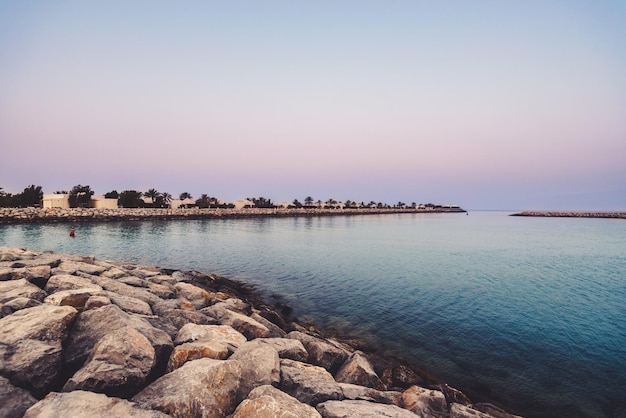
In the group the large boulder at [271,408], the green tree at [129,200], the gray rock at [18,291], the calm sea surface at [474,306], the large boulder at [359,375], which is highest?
the green tree at [129,200]

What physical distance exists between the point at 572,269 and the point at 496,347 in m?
21.4

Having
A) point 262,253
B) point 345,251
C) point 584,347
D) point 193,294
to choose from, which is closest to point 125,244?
point 262,253

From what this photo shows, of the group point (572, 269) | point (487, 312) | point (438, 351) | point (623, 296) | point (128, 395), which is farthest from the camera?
point (572, 269)

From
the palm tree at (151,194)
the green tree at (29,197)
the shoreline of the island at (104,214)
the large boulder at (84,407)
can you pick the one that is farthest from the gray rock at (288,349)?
the palm tree at (151,194)

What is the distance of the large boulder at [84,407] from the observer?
12.5ft

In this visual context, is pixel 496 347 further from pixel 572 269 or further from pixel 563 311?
pixel 572 269

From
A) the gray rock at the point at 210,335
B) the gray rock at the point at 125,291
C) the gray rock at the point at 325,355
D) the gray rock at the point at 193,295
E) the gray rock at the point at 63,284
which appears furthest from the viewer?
the gray rock at the point at 193,295

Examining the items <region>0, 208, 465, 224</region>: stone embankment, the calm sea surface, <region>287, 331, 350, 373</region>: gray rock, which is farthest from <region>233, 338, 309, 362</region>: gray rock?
<region>0, 208, 465, 224</region>: stone embankment

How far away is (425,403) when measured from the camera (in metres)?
6.12

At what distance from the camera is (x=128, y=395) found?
190 inches

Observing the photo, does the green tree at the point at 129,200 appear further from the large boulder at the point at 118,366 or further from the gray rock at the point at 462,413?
the gray rock at the point at 462,413

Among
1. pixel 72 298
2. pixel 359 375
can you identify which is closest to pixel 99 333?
pixel 72 298

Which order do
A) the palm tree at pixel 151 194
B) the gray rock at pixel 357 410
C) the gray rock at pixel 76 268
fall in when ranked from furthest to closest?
the palm tree at pixel 151 194
the gray rock at pixel 76 268
the gray rock at pixel 357 410

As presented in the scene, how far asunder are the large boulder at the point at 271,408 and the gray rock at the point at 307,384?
41.3 inches
